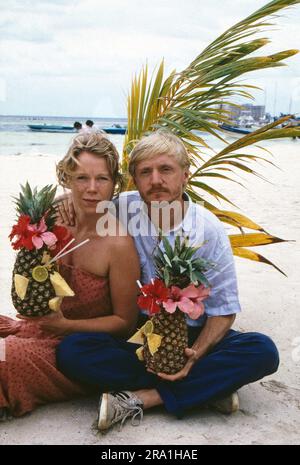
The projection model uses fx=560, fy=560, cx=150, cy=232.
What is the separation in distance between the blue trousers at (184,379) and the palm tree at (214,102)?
40.8 inches

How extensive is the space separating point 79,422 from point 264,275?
10.6 ft

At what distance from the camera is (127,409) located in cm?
279

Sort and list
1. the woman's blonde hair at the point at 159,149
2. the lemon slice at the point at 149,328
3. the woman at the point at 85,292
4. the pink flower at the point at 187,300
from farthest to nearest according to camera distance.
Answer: the woman's blonde hair at the point at 159,149 → the woman at the point at 85,292 → the lemon slice at the point at 149,328 → the pink flower at the point at 187,300

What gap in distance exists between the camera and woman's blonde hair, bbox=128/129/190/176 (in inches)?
115

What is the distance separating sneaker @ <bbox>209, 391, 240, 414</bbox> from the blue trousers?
4cm

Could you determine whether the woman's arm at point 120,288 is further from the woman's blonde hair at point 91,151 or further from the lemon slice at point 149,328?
the woman's blonde hair at point 91,151

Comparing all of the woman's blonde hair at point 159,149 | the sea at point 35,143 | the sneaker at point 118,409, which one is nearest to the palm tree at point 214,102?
the woman's blonde hair at point 159,149

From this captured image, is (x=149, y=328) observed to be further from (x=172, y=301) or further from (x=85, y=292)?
(x=85, y=292)

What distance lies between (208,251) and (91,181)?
72 centimetres

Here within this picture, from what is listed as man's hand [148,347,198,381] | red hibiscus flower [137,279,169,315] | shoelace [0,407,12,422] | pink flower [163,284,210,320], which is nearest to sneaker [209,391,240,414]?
man's hand [148,347,198,381]

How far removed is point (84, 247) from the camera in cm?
305

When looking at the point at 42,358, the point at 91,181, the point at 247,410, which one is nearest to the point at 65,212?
the point at 91,181

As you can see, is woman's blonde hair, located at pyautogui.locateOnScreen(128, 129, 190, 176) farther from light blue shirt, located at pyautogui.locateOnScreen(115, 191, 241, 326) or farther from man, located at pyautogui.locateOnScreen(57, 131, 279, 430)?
light blue shirt, located at pyautogui.locateOnScreen(115, 191, 241, 326)

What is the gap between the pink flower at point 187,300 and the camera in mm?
2607
